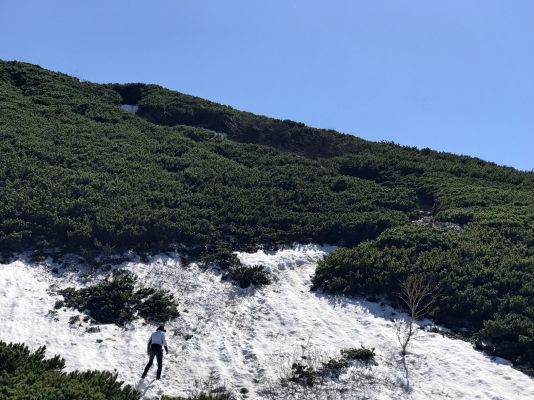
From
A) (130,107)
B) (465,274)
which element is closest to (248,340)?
(465,274)

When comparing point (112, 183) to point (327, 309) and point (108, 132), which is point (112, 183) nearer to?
point (108, 132)

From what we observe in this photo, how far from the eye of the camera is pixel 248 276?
1923 centimetres

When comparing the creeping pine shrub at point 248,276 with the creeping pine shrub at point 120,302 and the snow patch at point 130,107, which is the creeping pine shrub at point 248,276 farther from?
the snow patch at point 130,107

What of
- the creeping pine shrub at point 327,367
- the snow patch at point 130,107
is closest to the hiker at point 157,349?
the creeping pine shrub at point 327,367

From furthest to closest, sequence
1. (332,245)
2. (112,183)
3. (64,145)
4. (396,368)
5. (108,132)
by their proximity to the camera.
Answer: (108,132) < (64,145) < (112,183) < (332,245) < (396,368)

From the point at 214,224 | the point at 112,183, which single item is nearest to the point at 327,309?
the point at 214,224

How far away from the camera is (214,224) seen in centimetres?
2309

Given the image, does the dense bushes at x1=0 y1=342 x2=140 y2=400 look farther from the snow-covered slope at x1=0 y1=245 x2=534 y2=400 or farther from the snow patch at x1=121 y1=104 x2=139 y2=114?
the snow patch at x1=121 y1=104 x2=139 y2=114

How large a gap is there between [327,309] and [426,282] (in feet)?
11.0

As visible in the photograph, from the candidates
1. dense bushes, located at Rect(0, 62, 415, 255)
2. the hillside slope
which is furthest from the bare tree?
dense bushes, located at Rect(0, 62, 415, 255)

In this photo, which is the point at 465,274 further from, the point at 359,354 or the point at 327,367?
the point at 327,367

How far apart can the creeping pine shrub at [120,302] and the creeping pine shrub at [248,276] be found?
8.03ft

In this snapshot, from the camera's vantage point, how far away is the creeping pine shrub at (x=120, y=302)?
54.0 feet

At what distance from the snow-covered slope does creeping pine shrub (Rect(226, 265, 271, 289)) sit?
324mm
